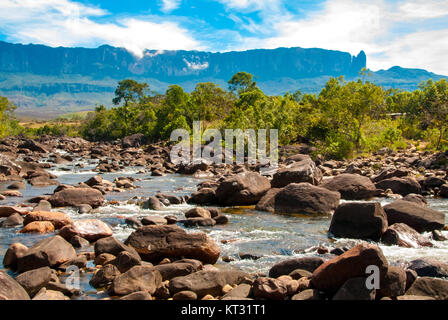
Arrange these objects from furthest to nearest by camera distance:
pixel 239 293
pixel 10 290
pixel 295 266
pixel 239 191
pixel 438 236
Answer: pixel 239 191, pixel 438 236, pixel 295 266, pixel 239 293, pixel 10 290

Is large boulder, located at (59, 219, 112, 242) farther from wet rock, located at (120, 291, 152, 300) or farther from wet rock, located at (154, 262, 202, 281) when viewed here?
wet rock, located at (120, 291, 152, 300)

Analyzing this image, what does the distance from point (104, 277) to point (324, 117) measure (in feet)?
133

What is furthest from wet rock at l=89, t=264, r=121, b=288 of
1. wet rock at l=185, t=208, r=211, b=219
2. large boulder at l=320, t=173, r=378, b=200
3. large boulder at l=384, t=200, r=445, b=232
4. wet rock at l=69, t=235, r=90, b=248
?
large boulder at l=320, t=173, r=378, b=200

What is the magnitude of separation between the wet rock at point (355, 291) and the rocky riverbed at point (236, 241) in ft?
0.06

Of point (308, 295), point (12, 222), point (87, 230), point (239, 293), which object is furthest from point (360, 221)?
point (12, 222)

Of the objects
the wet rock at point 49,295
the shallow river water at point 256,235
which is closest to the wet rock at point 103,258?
the shallow river water at point 256,235

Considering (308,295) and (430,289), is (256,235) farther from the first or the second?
(430,289)

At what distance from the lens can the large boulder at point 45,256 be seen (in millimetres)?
9902

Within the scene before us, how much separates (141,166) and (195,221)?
1143 inches

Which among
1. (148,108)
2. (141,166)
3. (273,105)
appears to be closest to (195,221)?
(141,166)

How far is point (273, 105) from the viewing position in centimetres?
5088

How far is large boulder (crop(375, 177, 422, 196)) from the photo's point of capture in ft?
70.4

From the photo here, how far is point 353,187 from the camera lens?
20406 mm
